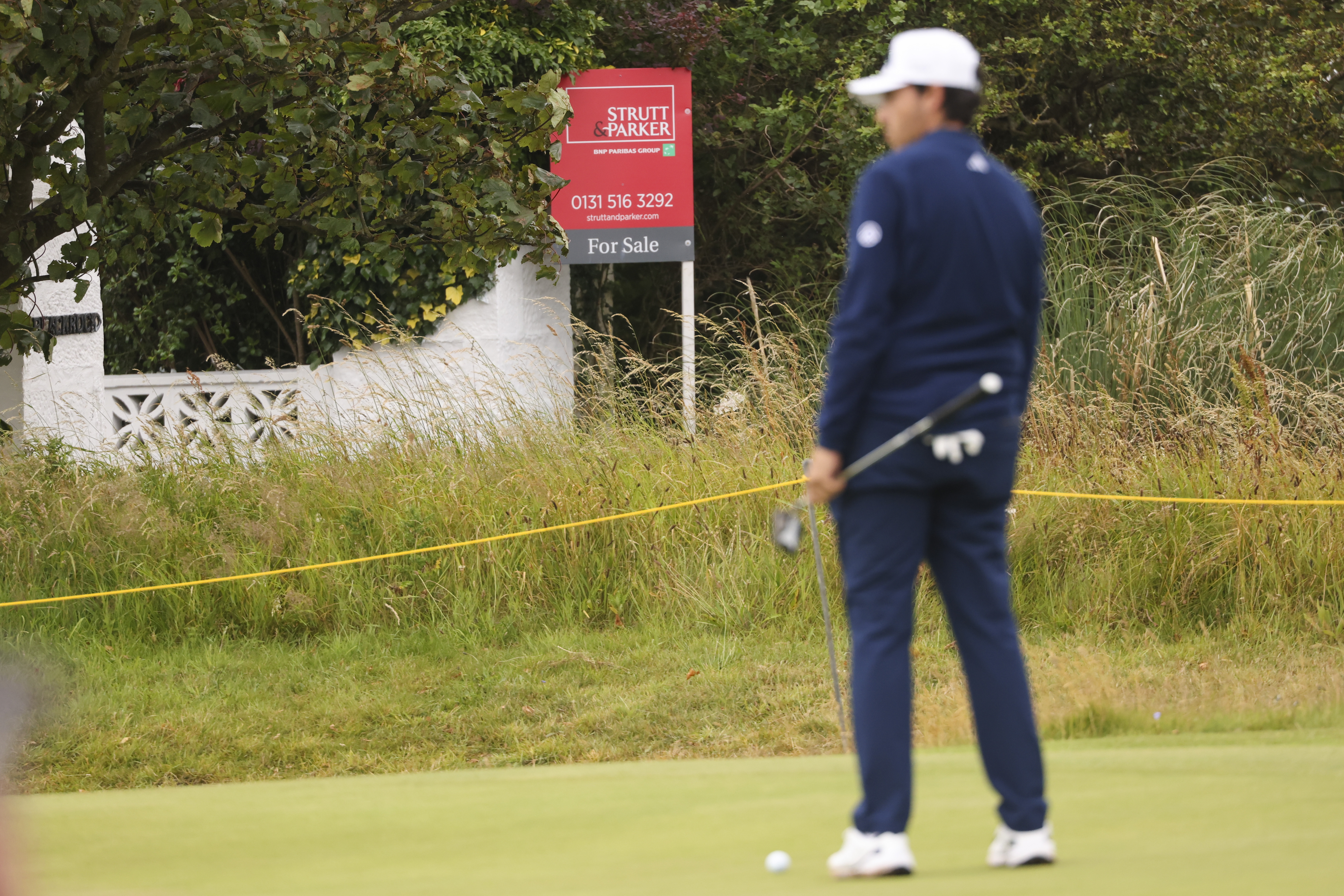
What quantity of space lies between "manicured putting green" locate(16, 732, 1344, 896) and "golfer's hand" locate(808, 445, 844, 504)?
80 centimetres

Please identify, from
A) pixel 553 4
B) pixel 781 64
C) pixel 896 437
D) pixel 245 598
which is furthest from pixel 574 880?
pixel 781 64

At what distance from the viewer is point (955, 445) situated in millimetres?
2918

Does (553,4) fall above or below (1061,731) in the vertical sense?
above

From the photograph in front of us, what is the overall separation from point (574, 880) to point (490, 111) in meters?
4.30

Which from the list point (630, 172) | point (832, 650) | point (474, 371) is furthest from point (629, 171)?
point (832, 650)

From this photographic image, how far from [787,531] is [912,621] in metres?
0.38

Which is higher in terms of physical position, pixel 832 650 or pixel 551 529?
pixel 551 529

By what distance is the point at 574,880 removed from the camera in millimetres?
3178

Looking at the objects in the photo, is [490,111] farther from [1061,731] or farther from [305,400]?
[305,400]

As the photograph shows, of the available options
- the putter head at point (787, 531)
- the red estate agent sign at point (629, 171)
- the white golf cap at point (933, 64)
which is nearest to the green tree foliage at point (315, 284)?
the red estate agent sign at point (629, 171)

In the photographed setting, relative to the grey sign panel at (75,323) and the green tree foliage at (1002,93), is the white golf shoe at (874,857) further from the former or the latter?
the green tree foliage at (1002,93)

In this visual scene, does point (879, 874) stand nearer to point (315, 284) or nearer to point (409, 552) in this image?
point (409, 552)

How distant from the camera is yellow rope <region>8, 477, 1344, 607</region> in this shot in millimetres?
7523

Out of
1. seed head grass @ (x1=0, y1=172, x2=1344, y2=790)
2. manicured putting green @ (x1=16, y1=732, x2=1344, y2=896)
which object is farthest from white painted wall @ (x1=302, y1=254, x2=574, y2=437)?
manicured putting green @ (x1=16, y1=732, x2=1344, y2=896)
